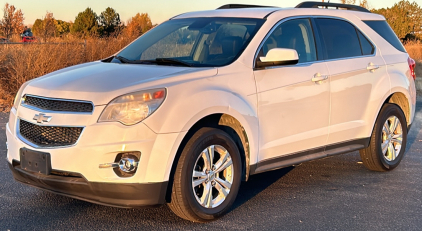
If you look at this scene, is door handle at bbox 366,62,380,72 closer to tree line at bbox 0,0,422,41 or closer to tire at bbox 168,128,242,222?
tire at bbox 168,128,242,222

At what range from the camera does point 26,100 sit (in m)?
4.51

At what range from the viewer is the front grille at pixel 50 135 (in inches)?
158

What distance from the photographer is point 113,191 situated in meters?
4.01

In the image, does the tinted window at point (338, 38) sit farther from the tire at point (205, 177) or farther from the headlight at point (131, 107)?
the headlight at point (131, 107)

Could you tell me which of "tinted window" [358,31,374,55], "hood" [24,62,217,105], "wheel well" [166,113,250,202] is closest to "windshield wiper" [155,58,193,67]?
"hood" [24,62,217,105]

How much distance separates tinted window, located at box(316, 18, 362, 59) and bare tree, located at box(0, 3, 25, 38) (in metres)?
34.7

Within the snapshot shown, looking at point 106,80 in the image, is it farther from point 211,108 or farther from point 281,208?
point 281,208

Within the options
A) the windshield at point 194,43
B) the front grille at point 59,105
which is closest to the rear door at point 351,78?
the windshield at point 194,43

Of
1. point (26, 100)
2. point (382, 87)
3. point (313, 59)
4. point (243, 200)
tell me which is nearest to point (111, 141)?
point (26, 100)

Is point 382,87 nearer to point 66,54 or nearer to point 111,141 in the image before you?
point 111,141

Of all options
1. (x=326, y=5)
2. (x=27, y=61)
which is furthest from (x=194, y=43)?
(x=27, y=61)

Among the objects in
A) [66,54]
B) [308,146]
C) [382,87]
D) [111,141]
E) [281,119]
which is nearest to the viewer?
[111,141]

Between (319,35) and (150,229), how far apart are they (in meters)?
2.74

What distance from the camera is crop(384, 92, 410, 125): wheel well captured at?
21.6 feet
